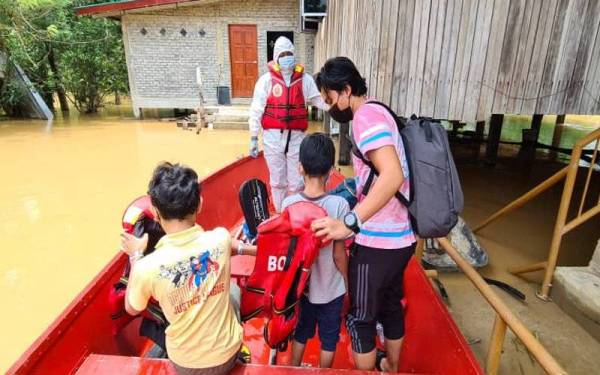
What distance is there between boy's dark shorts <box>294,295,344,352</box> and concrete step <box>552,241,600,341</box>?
2504 mm

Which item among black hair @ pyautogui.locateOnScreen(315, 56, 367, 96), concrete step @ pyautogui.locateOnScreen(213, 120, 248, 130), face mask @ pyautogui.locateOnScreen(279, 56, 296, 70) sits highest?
face mask @ pyautogui.locateOnScreen(279, 56, 296, 70)

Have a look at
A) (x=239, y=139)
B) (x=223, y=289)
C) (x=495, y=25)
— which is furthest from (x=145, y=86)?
(x=223, y=289)

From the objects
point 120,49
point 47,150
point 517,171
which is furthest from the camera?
point 120,49

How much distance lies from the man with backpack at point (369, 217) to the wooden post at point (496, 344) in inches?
17.6

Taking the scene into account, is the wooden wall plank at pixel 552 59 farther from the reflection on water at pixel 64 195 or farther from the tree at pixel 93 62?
the tree at pixel 93 62

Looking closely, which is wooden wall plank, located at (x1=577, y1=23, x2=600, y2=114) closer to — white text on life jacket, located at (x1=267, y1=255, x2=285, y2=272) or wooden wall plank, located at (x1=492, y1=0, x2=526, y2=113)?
wooden wall plank, located at (x1=492, y1=0, x2=526, y2=113)

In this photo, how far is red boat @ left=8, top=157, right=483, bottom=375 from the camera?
1557mm

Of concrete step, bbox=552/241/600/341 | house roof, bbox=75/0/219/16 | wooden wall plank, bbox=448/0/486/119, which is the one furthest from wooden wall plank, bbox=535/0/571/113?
house roof, bbox=75/0/219/16

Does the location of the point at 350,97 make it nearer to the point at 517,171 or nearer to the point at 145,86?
the point at 517,171

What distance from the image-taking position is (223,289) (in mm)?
1443

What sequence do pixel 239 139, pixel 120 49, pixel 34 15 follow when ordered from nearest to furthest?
pixel 239 139 < pixel 34 15 < pixel 120 49

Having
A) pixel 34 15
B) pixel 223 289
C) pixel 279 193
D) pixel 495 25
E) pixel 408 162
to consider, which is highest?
pixel 34 15

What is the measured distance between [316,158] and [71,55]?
54.4 ft

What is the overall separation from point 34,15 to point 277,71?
13.8 metres
